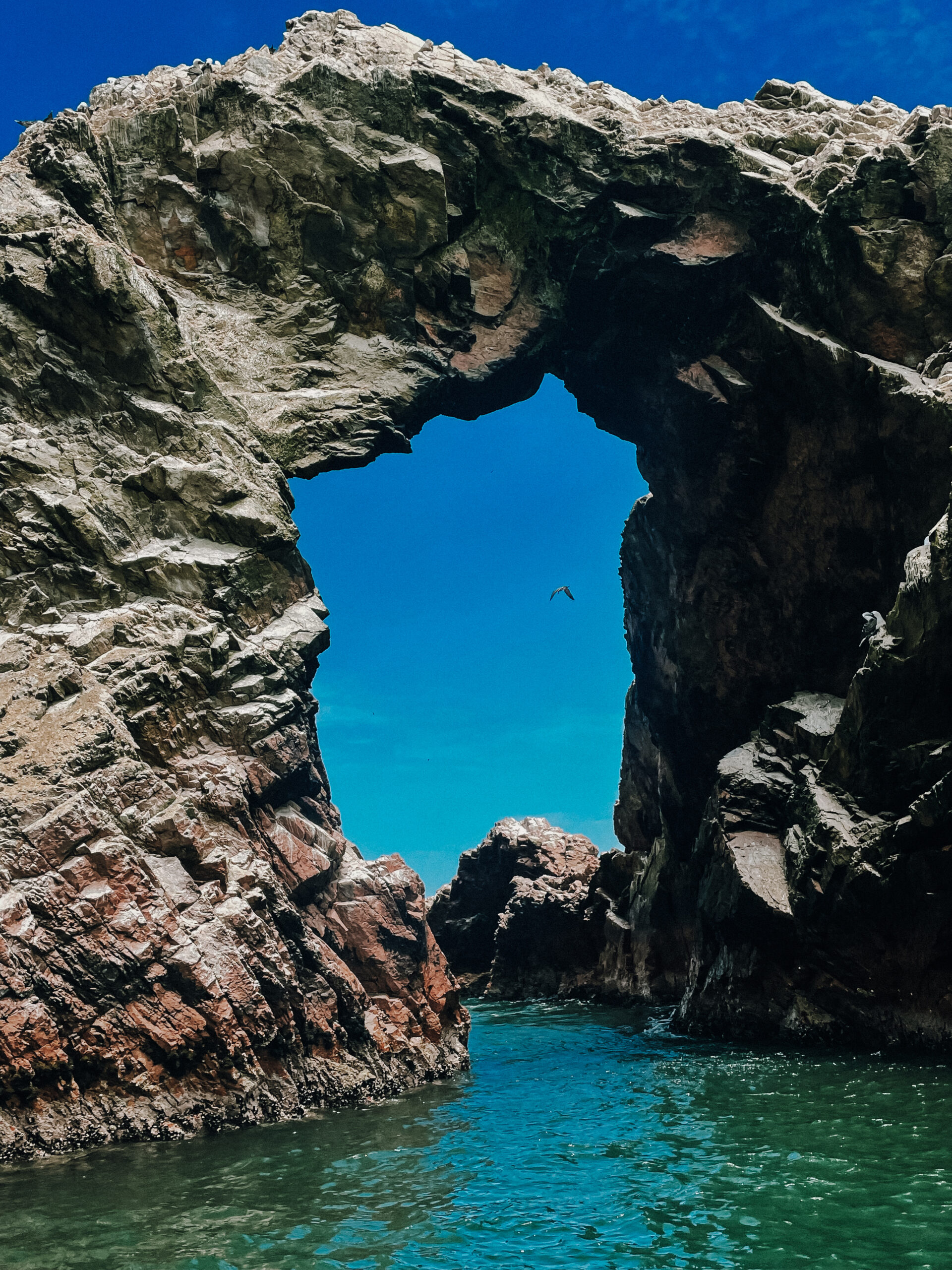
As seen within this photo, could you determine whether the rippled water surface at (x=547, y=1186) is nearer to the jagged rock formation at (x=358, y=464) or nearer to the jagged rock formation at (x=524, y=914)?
the jagged rock formation at (x=358, y=464)

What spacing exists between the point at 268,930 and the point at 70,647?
28.0 feet

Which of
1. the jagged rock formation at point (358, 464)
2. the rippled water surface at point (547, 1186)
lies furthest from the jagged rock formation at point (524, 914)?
the rippled water surface at point (547, 1186)

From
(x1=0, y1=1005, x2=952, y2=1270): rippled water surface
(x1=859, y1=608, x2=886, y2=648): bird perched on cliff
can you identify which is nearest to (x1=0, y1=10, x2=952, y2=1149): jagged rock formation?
(x1=859, y1=608, x2=886, y2=648): bird perched on cliff

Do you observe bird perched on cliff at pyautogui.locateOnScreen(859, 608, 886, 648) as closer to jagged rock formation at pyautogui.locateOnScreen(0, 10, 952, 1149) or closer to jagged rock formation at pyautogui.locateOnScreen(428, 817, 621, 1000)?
jagged rock formation at pyautogui.locateOnScreen(0, 10, 952, 1149)

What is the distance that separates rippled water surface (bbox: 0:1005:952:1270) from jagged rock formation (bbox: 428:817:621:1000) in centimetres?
2559

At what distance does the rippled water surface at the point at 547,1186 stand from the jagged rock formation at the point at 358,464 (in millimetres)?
2916

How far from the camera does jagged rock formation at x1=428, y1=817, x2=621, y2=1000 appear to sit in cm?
5019

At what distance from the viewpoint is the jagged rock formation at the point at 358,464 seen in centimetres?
2212

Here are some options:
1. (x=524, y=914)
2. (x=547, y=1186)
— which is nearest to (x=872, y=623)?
(x=547, y=1186)

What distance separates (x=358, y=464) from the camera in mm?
33125

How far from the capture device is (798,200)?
33.3m

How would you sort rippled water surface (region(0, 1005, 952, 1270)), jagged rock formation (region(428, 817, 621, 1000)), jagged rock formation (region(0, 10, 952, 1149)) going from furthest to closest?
1. jagged rock formation (region(428, 817, 621, 1000))
2. jagged rock formation (region(0, 10, 952, 1149))
3. rippled water surface (region(0, 1005, 952, 1270))

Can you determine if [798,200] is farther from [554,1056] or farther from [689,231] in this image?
[554,1056]

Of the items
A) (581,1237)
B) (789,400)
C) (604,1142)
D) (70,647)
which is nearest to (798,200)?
(789,400)
